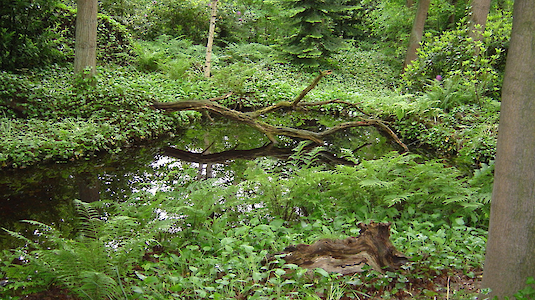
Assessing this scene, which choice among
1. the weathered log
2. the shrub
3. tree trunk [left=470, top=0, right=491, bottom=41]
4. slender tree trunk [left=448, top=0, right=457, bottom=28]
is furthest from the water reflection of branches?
slender tree trunk [left=448, top=0, right=457, bottom=28]

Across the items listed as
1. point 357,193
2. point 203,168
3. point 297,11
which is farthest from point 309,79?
point 357,193

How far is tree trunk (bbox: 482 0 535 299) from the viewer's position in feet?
7.66

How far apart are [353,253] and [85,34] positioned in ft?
26.0

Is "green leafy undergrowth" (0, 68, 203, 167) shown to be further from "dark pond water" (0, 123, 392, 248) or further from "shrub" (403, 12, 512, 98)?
"shrub" (403, 12, 512, 98)

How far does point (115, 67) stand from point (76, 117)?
3489 millimetres

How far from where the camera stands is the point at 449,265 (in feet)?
10.9

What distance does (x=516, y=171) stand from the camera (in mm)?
2404

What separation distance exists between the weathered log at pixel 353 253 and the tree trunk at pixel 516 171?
2.76ft

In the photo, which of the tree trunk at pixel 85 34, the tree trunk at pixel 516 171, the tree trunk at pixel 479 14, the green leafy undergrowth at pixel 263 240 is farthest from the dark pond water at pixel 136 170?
the tree trunk at pixel 479 14

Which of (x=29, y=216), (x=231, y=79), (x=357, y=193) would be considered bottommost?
(x=29, y=216)

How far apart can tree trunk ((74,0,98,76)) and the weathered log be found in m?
7.38

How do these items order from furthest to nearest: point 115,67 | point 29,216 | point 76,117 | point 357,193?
point 115,67, point 76,117, point 29,216, point 357,193

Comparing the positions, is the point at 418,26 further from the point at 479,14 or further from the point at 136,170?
the point at 136,170

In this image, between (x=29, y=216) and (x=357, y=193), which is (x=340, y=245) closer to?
(x=357, y=193)
